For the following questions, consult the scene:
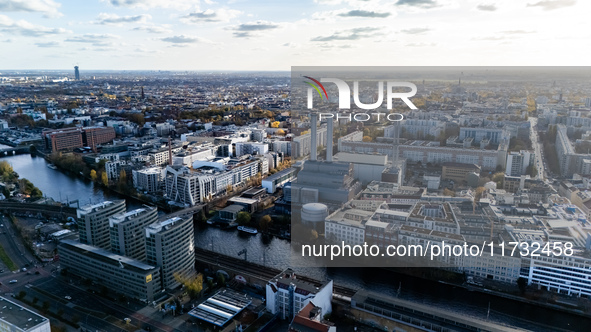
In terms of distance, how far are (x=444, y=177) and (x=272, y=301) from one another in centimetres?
444

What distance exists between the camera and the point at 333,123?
734 centimetres

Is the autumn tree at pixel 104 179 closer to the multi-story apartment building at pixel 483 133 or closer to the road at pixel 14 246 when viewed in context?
the road at pixel 14 246

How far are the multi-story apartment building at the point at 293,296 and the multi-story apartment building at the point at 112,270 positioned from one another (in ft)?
4.06

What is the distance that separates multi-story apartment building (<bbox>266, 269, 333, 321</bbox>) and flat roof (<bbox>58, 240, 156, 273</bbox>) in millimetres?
1308

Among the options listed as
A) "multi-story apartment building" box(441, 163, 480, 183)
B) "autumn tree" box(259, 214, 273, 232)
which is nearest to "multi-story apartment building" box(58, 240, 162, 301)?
"autumn tree" box(259, 214, 273, 232)

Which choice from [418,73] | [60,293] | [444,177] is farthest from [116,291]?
[444,177]

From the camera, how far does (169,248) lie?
432cm

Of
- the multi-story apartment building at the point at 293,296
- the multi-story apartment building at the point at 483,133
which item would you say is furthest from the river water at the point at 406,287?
the multi-story apartment building at the point at 483,133

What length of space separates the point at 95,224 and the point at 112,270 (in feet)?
2.65

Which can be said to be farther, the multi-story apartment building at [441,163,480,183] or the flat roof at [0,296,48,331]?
the multi-story apartment building at [441,163,480,183]

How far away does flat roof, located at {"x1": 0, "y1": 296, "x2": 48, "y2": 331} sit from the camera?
129 inches

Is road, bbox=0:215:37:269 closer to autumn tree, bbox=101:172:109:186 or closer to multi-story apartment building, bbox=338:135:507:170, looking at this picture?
autumn tree, bbox=101:172:109:186

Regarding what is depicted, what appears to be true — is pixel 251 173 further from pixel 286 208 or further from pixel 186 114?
pixel 186 114

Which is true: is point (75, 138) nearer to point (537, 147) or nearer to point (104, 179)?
point (104, 179)
